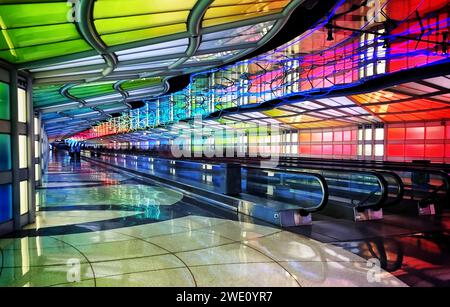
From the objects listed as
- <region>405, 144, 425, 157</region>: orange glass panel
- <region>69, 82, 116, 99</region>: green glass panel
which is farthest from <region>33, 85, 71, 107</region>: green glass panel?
<region>405, 144, 425, 157</region>: orange glass panel

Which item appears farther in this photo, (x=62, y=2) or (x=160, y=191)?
(x=160, y=191)

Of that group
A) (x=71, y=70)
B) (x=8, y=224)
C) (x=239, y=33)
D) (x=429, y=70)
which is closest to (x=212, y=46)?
(x=239, y=33)

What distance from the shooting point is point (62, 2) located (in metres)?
4.59

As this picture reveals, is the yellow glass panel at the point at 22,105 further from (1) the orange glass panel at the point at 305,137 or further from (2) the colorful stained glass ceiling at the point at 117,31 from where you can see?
(1) the orange glass panel at the point at 305,137

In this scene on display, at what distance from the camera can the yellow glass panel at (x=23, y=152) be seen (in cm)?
727

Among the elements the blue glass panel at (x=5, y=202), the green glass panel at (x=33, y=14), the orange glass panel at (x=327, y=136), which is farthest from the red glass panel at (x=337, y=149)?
the green glass panel at (x=33, y=14)

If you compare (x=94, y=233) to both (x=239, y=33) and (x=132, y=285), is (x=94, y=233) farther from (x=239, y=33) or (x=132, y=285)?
(x=239, y=33)

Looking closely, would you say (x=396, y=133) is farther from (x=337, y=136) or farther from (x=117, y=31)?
(x=117, y=31)

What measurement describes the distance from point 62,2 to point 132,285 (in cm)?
372

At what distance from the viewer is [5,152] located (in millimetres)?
6703

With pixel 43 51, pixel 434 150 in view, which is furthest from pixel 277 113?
pixel 43 51

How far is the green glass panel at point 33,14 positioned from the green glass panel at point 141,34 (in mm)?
1289

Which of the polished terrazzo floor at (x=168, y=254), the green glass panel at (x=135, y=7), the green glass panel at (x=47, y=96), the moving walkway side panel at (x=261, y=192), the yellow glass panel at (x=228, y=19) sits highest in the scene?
the yellow glass panel at (x=228, y=19)

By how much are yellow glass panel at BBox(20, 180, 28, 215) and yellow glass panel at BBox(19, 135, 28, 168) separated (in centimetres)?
38
